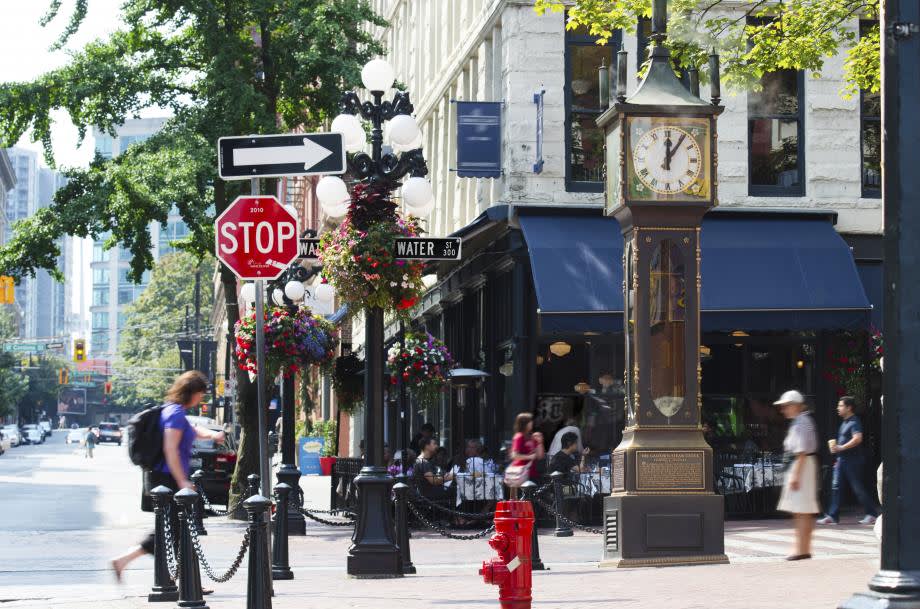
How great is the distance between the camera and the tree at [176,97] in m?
26.4

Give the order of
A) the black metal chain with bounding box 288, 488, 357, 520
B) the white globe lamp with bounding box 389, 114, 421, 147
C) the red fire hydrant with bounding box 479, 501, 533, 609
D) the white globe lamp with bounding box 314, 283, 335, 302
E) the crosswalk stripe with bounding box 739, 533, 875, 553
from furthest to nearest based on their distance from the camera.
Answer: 1. the white globe lamp with bounding box 314, 283, 335, 302
2. the black metal chain with bounding box 288, 488, 357, 520
3. the crosswalk stripe with bounding box 739, 533, 875, 553
4. the white globe lamp with bounding box 389, 114, 421, 147
5. the red fire hydrant with bounding box 479, 501, 533, 609

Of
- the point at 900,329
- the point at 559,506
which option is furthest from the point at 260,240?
the point at 559,506

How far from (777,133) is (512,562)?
55.3ft

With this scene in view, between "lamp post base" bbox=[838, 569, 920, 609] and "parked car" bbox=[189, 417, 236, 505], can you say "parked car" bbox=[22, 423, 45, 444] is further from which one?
"lamp post base" bbox=[838, 569, 920, 609]

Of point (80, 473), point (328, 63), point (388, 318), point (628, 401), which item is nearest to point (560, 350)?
point (328, 63)

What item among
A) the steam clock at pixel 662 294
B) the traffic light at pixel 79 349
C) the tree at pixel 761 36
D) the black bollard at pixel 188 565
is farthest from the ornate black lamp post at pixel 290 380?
the traffic light at pixel 79 349

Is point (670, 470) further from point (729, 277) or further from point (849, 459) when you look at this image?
point (729, 277)

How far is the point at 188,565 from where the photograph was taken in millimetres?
11727

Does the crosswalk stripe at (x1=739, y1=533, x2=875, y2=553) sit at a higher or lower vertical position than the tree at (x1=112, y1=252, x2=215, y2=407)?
lower

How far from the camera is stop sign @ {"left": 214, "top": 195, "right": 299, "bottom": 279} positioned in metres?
11.2

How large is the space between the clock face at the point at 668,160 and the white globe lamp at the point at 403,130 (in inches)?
88.7

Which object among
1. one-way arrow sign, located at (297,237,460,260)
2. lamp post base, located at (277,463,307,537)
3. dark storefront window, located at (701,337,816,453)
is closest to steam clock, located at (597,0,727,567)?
one-way arrow sign, located at (297,237,460,260)

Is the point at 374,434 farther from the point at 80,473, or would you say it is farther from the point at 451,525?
the point at 80,473

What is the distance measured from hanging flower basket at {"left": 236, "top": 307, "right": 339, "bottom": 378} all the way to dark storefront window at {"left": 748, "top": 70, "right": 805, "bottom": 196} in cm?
767
